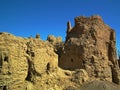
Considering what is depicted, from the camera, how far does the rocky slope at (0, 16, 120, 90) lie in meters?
17.5

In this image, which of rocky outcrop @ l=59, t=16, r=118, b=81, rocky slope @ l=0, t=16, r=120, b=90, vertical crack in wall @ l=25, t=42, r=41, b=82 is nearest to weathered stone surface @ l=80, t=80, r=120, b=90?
rocky slope @ l=0, t=16, r=120, b=90

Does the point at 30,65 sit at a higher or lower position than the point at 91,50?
lower

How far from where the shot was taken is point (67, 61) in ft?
90.3

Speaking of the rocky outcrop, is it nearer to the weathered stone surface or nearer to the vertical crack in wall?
the weathered stone surface

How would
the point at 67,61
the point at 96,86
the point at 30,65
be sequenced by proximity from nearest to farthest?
the point at 30,65 < the point at 96,86 < the point at 67,61

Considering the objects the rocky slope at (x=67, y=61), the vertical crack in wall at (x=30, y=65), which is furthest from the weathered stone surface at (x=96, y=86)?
the vertical crack in wall at (x=30, y=65)

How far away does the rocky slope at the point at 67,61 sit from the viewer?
17.5 metres

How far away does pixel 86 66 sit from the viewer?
87.4ft

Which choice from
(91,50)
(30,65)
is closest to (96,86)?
(91,50)

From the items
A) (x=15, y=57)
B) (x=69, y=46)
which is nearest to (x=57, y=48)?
(x=69, y=46)

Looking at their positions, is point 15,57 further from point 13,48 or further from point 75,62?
point 75,62

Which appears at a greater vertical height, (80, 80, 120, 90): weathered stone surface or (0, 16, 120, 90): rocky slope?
(0, 16, 120, 90): rocky slope

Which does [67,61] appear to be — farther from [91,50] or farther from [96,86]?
Answer: [96,86]

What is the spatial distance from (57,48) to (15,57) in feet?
43.1
